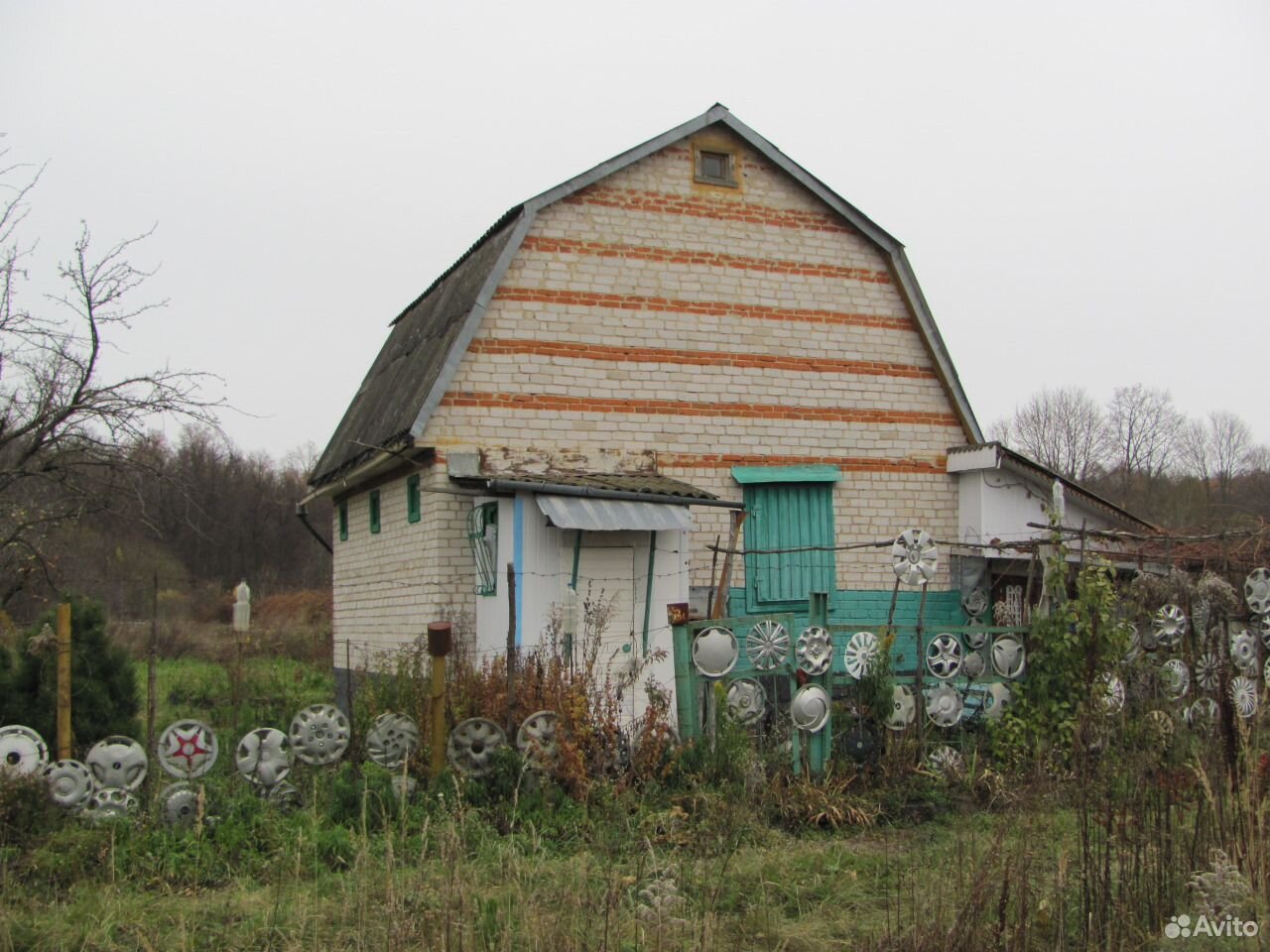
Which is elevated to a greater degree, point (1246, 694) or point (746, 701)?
point (746, 701)

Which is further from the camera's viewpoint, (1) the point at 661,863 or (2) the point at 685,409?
(2) the point at 685,409

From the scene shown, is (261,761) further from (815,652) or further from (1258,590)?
(1258,590)

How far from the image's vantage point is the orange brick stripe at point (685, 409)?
12859mm

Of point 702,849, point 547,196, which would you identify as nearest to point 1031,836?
point 702,849

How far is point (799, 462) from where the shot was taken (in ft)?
46.4

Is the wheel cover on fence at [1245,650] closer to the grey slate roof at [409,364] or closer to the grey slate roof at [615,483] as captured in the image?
the grey slate roof at [615,483]

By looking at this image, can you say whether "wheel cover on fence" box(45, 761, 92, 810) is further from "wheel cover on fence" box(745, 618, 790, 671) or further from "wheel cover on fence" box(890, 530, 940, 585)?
"wheel cover on fence" box(890, 530, 940, 585)

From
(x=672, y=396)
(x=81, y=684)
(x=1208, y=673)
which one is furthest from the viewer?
(x=672, y=396)

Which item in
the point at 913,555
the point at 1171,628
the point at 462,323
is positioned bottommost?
the point at 1171,628

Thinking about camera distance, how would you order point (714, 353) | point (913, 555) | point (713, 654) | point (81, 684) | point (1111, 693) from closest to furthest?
point (1111, 693)
point (713, 654)
point (81, 684)
point (913, 555)
point (714, 353)

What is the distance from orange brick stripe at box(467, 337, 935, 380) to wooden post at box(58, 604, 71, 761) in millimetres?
5510

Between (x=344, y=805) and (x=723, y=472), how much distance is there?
703cm

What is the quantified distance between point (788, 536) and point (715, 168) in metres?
4.51

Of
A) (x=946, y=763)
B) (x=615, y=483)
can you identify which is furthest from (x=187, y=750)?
(x=946, y=763)
